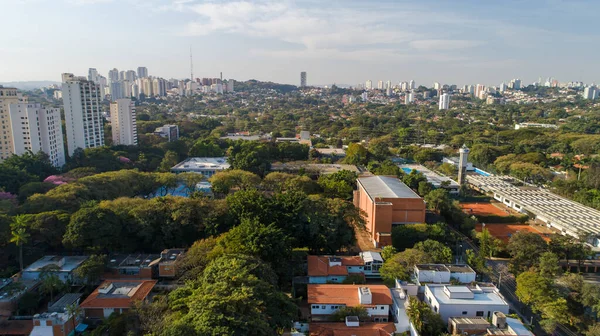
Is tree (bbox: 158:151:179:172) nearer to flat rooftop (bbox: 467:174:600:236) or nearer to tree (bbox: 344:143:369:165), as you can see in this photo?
tree (bbox: 344:143:369:165)

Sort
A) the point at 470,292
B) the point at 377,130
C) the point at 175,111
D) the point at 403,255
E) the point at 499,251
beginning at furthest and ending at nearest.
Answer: the point at 175,111
the point at 377,130
the point at 499,251
the point at 403,255
the point at 470,292

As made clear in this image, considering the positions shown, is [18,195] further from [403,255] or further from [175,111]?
[175,111]

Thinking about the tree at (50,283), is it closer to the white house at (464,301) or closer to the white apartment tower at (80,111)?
the white house at (464,301)

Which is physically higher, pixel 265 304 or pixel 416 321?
pixel 265 304

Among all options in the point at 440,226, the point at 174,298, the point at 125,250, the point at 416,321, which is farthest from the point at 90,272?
the point at 440,226

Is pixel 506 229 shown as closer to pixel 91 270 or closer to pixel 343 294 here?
pixel 343 294

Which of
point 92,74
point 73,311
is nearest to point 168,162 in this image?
point 73,311
